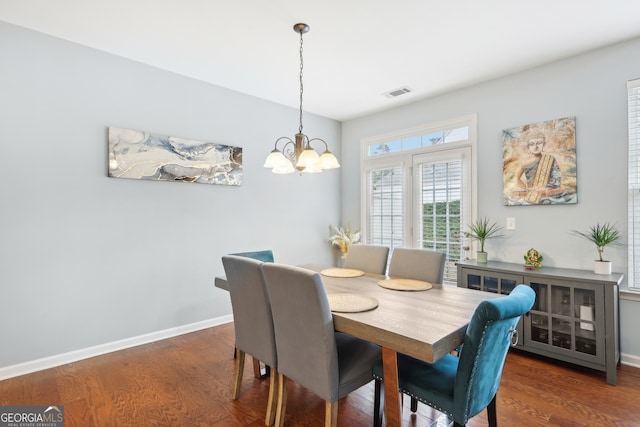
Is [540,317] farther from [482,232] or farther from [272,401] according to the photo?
[272,401]

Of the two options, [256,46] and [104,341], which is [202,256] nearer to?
[104,341]

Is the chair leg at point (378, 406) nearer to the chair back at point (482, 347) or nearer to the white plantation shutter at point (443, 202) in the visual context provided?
the chair back at point (482, 347)

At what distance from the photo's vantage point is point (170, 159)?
3.28 meters

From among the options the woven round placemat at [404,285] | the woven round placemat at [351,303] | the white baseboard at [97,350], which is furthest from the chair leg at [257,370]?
the white baseboard at [97,350]

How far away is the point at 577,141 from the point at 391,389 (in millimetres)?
2766

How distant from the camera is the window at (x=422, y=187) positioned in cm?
369

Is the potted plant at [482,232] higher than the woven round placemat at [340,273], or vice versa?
the potted plant at [482,232]

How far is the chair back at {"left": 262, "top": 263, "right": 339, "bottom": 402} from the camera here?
1.57 m

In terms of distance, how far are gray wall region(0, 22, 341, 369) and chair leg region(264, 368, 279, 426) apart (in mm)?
1833

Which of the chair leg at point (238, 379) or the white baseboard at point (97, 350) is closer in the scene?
the chair leg at point (238, 379)

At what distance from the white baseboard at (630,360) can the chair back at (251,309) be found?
111 inches

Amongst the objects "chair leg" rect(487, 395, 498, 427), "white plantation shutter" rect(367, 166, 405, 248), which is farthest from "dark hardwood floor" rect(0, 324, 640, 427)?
"white plantation shutter" rect(367, 166, 405, 248)

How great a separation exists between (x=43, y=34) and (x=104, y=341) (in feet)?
8.53

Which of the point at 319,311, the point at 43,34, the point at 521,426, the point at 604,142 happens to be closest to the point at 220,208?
the point at 43,34
